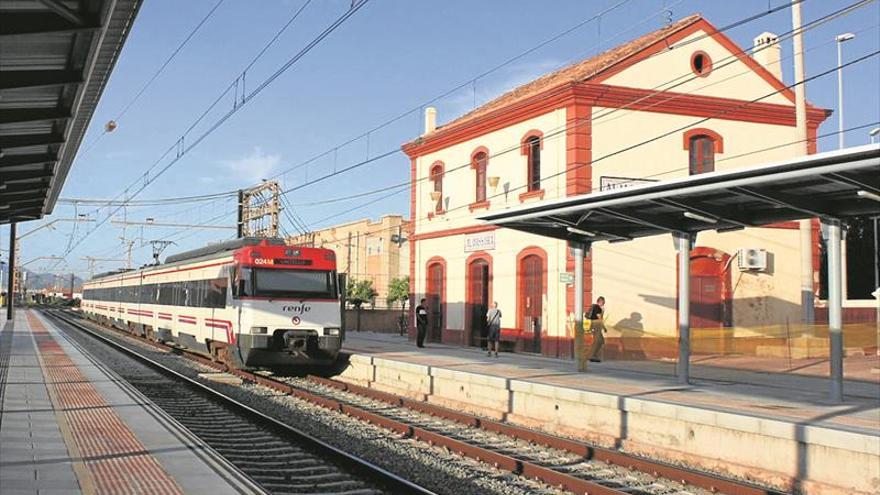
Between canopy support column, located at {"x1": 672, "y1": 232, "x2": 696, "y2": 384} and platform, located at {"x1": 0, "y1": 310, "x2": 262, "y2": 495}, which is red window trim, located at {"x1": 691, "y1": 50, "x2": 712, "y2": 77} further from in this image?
platform, located at {"x1": 0, "y1": 310, "x2": 262, "y2": 495}

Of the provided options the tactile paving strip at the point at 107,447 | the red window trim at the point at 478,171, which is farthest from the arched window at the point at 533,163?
the tactile paving strip at the point at 107,447

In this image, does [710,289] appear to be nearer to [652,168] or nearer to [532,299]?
[652,168]

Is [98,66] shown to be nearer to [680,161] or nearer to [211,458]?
[211,458]

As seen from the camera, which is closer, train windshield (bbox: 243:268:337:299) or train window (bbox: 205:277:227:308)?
train windshield (bbox: 243:268:337:299)

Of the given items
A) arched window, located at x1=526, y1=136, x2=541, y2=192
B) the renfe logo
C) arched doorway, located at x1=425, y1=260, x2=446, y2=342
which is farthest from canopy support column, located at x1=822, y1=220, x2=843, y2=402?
arched doorway, located at x1=425, y1=260, x2=446, y2=342

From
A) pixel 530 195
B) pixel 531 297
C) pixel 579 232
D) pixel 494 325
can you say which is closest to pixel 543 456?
pixel 579 232

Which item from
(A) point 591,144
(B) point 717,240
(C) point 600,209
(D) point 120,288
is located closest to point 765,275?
(B) point 717,240

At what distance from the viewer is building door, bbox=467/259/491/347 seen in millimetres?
26453

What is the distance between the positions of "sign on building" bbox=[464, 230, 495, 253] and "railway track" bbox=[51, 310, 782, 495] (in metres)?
10.6

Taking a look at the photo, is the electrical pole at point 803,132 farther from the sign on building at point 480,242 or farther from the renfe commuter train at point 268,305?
the renfe commuter train at point 268,305

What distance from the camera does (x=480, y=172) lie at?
27.0 m

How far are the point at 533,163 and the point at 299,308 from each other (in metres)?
9.29

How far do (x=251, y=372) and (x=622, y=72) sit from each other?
13.2 m

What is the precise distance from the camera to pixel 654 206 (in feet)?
44.7
